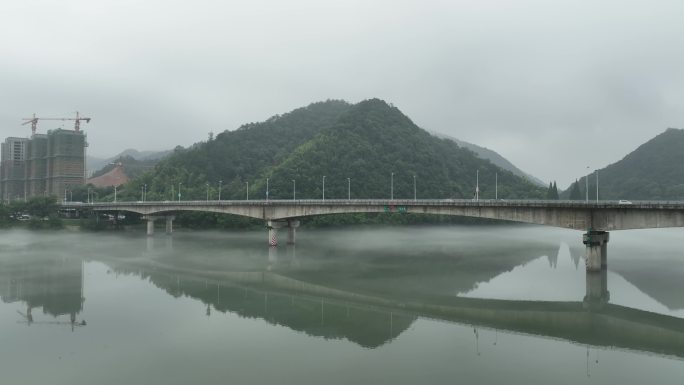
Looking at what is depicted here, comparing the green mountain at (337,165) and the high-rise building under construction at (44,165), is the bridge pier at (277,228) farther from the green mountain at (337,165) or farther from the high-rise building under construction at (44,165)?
the high-rise building under construction at (44,165)

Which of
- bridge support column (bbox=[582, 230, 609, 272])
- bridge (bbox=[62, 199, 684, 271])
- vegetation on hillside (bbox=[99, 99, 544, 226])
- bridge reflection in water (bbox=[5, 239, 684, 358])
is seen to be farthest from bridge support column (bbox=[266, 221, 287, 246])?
bridge support column (bbox=[582, 230, 609, 272])

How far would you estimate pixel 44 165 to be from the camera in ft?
521

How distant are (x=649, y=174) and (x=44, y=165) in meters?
208

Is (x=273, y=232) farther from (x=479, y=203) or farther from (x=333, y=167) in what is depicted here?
(x=333, y=167)

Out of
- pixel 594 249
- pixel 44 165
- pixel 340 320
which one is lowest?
pixel 340 320

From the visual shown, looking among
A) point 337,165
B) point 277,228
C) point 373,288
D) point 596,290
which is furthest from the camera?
point 337,165

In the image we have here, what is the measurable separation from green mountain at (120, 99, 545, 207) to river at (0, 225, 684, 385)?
56.2 m

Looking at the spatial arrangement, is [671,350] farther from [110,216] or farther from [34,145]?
[34,145]

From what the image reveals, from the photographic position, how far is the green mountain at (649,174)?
135 metres

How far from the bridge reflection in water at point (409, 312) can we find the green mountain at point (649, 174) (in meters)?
114

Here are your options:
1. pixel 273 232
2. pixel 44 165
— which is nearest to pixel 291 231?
pixel 273 232

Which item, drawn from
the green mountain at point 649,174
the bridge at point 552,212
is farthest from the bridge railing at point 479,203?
the green mountain at point 649,174

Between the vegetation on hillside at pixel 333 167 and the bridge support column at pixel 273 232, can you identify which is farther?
the vegetation on hillside at pixel 333 167

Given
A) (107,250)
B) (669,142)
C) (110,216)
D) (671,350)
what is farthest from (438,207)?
(669,142)
